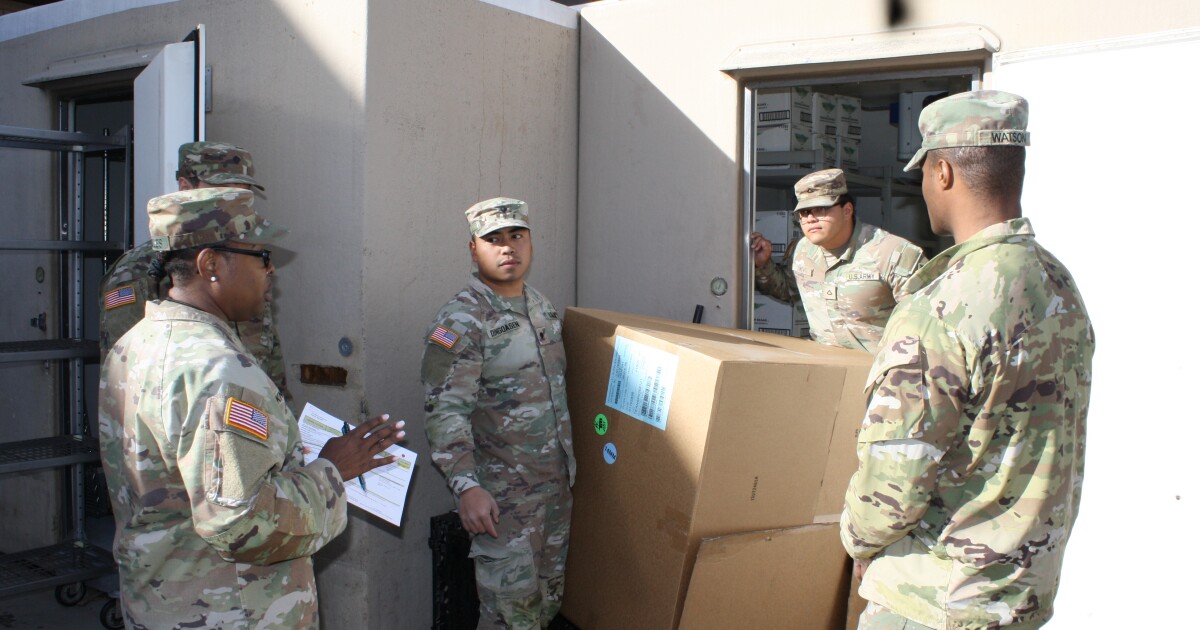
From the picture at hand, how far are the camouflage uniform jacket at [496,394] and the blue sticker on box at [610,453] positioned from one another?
12 cm

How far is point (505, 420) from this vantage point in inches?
114

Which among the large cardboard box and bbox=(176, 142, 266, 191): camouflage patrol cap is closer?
the large cardboard box

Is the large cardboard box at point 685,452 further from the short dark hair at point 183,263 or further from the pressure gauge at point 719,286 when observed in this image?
the short dark hair at point 183,263

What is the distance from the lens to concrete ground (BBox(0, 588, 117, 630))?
388 cm

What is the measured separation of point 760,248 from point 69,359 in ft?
9.70

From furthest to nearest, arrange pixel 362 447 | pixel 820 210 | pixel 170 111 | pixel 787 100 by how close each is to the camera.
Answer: pixel 787 100 < pixel 820 210 < pixel 170 111 < pixel 362 447

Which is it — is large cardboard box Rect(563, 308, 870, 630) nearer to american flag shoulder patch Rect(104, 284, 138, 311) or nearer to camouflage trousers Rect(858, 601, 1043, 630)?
camouflage trousers Rect(858, 601, 1043, 630)

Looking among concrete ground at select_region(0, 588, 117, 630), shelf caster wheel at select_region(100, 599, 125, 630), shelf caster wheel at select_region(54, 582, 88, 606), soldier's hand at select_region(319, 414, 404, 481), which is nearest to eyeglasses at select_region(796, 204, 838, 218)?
soldier's hand at select_region(319, 414, 404, 481)

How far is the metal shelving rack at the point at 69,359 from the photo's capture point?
362 centimetres

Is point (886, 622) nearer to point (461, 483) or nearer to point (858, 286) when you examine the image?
point (461, 483)

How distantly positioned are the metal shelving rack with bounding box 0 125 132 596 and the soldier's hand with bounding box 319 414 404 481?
219cm

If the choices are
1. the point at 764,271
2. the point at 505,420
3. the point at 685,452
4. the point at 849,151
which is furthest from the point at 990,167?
the point at 849,151

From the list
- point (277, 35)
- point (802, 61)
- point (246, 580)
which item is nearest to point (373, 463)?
point (246, 580)

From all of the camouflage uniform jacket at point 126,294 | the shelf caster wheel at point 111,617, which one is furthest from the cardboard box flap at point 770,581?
the shelf caster wheel at point 111,617
